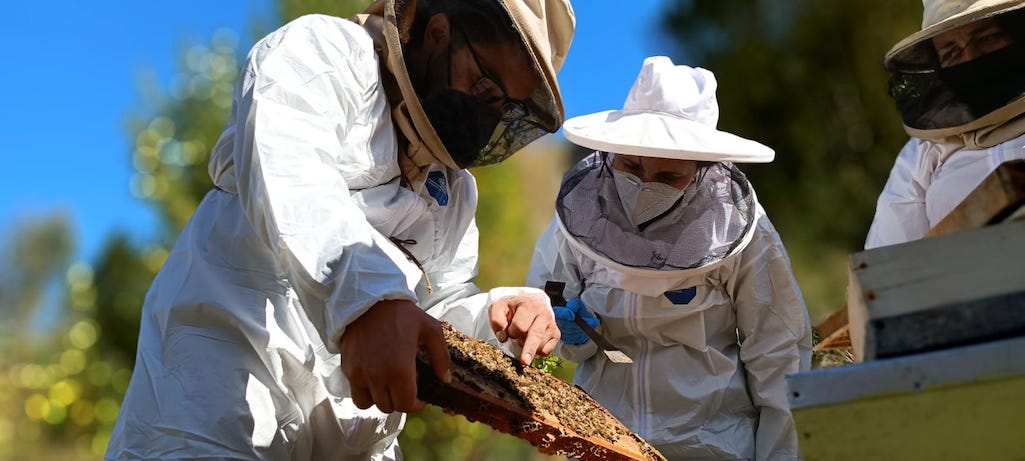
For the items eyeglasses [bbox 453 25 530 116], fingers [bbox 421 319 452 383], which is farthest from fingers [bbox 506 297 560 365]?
fingers [bbox 421 319 452 383]

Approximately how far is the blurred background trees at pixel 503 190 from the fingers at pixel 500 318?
240 inches

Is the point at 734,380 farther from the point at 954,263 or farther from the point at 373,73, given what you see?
the point at 954,263

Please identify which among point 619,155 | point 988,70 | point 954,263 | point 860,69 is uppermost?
point 954,263

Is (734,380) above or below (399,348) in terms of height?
below

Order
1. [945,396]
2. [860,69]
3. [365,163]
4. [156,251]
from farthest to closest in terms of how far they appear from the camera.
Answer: [860,69] < [156,251] < [365,163] < [945,396]

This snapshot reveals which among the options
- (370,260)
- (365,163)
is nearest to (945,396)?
(370,260)

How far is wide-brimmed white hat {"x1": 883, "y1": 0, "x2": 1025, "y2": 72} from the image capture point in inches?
133

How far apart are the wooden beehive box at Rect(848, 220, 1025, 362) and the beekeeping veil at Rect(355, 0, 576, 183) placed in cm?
139

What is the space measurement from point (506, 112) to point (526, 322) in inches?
23.9

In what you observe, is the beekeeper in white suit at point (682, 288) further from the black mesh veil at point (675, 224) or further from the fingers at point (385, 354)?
the fingers at point (385, 354)

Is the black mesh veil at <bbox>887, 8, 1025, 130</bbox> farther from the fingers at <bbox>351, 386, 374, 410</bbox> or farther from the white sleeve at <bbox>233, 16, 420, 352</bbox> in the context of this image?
the fingers at <bbox>351, 386, 374, 410</bbox>

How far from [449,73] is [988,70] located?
2.02 meters

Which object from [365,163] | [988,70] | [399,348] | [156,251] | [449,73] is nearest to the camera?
[399,348]

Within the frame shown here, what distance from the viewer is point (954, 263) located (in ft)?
4.82
